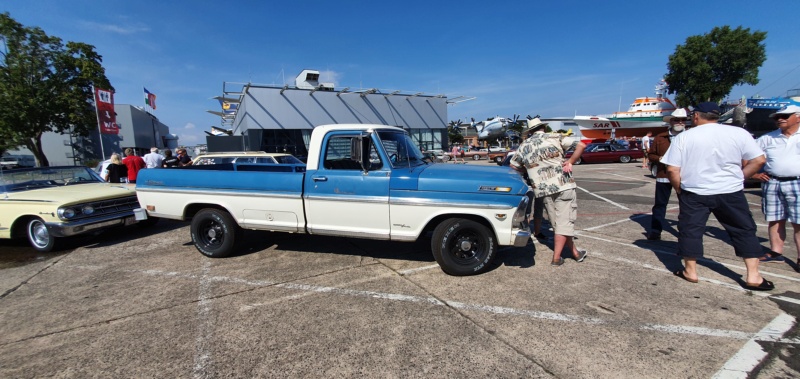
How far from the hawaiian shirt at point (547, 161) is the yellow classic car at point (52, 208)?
22.9 ft

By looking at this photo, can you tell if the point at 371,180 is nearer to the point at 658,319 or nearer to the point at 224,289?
the point at 224,289

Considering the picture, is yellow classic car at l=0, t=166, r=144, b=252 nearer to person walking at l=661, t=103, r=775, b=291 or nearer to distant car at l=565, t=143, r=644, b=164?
person walking at l=661, t=103, r=775, b=291

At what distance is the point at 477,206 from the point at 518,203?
0.45m

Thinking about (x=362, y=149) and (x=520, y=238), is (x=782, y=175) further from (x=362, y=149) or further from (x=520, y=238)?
(x=362, y=149)

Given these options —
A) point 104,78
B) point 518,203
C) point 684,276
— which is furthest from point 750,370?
point 104,78

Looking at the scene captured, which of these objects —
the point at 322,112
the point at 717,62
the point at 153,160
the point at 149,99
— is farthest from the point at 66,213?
the point at 717,62

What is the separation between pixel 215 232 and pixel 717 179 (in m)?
6.15

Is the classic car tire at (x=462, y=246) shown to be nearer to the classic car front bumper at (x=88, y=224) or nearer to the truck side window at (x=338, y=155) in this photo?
the truck side window at (x=338, y=155)

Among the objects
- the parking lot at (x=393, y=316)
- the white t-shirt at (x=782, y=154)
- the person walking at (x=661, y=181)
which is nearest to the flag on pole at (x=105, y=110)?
the parking lot at (x=393, y=316)

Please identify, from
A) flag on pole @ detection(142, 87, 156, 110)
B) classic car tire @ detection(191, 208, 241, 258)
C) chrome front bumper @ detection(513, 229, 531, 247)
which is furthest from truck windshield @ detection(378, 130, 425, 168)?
flag on pole @ detection(142, 87, 156, 110)

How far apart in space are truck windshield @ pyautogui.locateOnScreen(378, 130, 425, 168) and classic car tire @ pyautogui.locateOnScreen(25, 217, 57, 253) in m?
5.83

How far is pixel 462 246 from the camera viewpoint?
12.8 ft

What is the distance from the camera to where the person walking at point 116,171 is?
8.43 meters

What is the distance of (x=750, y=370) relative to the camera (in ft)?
7.28
